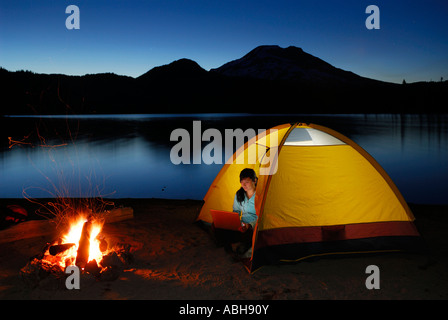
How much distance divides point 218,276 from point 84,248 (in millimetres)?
1885

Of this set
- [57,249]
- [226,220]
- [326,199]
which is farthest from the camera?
[226,220]

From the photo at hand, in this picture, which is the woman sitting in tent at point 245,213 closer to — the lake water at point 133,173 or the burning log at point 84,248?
the burning log at point 84,248

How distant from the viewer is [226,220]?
568cm

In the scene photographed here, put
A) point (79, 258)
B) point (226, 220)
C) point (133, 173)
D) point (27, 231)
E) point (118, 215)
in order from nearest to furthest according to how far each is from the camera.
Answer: point (79, 258) < point (226, 220) < point (27, 231) < point (118, 215) < point (133, 173)

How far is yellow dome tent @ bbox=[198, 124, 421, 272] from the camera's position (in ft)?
17.6

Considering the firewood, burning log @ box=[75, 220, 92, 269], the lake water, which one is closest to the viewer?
burning log @ box=[75, 220, 92, 269]

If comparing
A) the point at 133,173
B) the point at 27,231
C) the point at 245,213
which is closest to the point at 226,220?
the point at 245,213

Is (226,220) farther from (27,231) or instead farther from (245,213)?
(27,231)

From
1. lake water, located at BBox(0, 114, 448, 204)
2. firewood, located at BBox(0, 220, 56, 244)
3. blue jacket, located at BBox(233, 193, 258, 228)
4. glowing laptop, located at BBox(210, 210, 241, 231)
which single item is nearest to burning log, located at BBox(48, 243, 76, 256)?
firewood, located at BBox(0, 220, 56, 244)

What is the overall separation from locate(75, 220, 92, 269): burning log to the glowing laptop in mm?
1945

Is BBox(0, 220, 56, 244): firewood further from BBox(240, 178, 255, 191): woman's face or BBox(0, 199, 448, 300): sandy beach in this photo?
BBox(240, 178, 255, 191): woman's face

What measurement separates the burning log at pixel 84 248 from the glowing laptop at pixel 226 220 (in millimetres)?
1945
